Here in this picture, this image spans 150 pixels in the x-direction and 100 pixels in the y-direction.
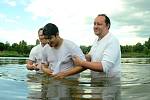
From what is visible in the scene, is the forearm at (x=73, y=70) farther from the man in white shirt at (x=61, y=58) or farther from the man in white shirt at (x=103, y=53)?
the man in white shirt at (x=103, y=53)

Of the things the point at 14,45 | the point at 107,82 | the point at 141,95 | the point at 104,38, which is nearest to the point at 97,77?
the point at 107,82

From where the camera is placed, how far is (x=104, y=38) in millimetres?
8688

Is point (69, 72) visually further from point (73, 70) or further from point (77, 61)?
point (77, 61)

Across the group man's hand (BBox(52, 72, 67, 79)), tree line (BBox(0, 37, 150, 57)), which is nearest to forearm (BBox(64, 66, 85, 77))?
man's hand (BBox(52, 72, 67, 79))

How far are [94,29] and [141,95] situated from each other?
186 centimetres

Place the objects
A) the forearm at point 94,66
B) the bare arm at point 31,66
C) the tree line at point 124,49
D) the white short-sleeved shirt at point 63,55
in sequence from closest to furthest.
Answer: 1. the forearm at point 94,66
2. the white short-sleeved shirt at point 63,55
3. the bare arm at point 31,66
4. the tree line at point 124,49

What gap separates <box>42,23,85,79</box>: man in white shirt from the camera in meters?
8.76

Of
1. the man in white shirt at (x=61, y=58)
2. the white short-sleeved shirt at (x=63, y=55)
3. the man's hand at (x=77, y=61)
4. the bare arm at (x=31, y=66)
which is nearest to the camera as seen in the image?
the man's hand at (x=77, y=61)

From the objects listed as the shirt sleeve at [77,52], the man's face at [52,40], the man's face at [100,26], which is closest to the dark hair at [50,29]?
the man's face at [52,40]

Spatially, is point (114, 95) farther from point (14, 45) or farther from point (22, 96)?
point (14, 45)

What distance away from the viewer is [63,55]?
29.6 feet

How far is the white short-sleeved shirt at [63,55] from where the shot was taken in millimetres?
8938

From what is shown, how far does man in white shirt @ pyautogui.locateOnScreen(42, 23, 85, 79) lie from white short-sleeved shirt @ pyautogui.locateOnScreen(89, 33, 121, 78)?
36 centimetres

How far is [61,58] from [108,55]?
119cm
